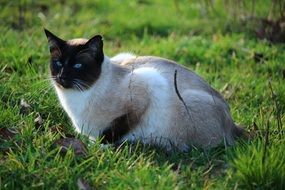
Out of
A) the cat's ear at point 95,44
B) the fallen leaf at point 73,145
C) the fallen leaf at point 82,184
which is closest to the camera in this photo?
the fallen leaf at point 82,184

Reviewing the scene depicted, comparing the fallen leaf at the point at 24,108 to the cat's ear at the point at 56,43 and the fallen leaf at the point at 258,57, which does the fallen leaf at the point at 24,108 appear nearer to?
the cat's ear at the point at 56,43

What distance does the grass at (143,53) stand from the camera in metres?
3.59

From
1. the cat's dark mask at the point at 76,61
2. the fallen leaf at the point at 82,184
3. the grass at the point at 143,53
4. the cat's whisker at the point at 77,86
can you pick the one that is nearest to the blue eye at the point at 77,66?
the cat's dark mask at the point at 76,61

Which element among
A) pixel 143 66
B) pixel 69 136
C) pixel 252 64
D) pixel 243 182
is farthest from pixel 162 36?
pixel 243 182

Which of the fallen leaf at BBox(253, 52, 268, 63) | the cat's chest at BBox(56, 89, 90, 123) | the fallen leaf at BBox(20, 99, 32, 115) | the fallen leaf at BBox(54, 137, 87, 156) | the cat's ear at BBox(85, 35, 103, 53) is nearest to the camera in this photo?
the fallen leaf at BBox(54, 137, 87, 156)

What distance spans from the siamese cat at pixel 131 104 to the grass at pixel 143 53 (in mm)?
181

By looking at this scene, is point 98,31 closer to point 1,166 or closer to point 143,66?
point 143,66

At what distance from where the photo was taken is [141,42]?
7.43 m

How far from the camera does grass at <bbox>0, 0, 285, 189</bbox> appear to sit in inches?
141

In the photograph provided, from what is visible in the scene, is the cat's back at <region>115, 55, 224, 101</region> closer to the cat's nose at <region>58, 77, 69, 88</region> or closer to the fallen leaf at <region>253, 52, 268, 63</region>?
the cat's nose at <region>58, 77, 69, 88</region>

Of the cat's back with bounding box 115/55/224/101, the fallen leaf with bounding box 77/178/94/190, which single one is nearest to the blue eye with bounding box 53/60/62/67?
the cat's back with bounding box 115/55/224/101

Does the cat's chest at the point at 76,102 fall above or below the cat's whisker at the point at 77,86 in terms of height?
below

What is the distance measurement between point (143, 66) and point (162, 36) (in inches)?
139

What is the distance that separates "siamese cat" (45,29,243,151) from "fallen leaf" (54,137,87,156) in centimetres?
34
